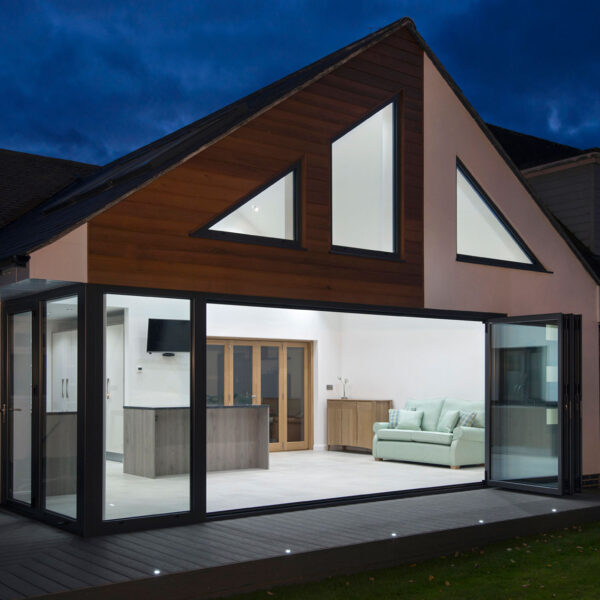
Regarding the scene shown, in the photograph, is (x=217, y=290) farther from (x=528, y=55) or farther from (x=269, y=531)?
(x=528, y=55)

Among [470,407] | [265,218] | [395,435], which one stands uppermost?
[265,218]

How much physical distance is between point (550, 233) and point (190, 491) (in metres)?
5.72

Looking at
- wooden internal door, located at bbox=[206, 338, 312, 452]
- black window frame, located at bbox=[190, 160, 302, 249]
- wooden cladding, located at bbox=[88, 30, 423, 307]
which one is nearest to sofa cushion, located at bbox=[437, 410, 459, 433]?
wooden internal door, located at bbox=[206, 338, 312, 452]

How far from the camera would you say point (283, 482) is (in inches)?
414

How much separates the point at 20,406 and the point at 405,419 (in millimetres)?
6985

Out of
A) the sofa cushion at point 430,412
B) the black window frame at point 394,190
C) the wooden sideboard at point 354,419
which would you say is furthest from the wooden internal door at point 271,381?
the black window frame at point 394,190

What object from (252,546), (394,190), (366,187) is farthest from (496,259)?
(252,546)

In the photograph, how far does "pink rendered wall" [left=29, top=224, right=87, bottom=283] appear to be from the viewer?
6469 millimetres

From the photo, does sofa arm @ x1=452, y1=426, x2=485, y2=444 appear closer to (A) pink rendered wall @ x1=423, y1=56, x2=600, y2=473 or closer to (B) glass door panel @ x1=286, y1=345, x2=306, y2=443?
(A) pink rendered wall @ x1=423, y1=56, x2=600, y2=473

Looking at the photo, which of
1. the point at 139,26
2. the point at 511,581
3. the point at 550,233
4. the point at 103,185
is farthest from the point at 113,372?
the point at 139,26

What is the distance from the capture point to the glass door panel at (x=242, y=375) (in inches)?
576

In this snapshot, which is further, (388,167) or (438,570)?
(388,167)

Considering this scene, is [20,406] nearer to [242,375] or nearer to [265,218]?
[265,218]

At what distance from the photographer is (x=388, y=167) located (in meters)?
8.97
